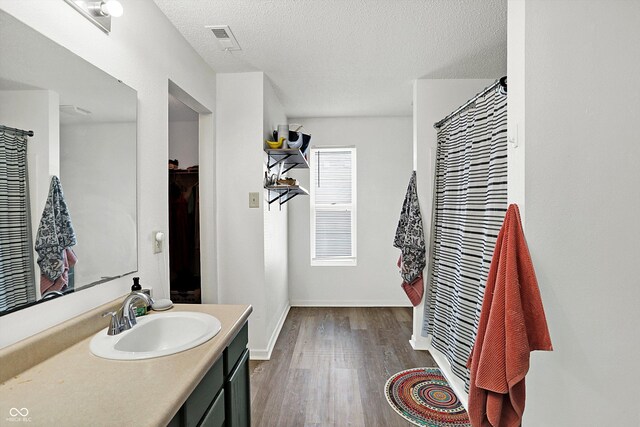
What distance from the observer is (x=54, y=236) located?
117cm

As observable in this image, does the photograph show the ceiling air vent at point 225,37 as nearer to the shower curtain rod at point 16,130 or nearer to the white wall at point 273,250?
the white wall at point 273,250

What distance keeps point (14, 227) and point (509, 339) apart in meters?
1.64

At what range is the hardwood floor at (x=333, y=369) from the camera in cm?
209

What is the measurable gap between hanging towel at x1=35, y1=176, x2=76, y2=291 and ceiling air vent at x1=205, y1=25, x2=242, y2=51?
1425 millimetres

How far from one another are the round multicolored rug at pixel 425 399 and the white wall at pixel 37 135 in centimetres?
203

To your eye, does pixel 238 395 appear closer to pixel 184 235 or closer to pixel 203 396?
pixel 203 396

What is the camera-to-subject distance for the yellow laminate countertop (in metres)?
0.79

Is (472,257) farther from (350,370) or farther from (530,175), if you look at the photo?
(350,370)

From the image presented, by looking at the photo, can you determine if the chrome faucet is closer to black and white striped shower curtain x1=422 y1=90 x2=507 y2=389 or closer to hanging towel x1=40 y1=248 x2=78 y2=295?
hanging towel x1=40 y1=248 x2=78 y2=295

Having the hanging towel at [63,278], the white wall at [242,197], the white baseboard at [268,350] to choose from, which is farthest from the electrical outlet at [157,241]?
the white baseboard at [268,350]

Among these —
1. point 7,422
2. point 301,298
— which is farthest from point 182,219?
point 7,422

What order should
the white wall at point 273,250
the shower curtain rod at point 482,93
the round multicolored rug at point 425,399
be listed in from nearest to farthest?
1. the shower curtain rod at point 482,93
2. the round multicolored rug at point 425,399
3. the white wall at point 273,250

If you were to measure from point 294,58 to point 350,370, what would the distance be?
2.43 m

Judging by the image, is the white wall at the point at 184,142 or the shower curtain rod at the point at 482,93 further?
the white wall at the point at 184,142
